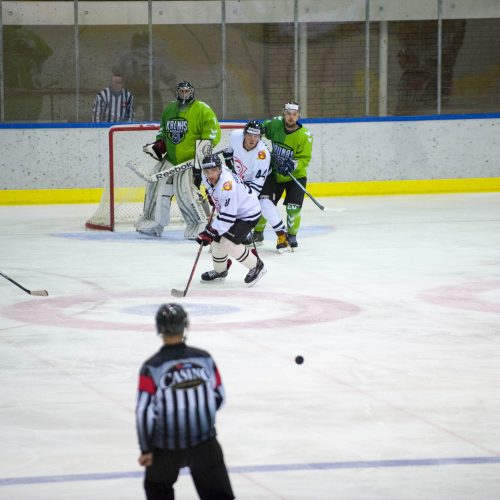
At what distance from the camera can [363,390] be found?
19.5 ft

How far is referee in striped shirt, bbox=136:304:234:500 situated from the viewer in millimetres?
3566

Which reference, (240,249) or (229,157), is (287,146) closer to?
(229,157)

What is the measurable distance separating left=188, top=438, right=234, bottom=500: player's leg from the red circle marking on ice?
3.82 meters

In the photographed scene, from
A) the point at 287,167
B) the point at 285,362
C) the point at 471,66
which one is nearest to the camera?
the point at 285,362

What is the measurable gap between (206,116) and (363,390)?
6184 mm

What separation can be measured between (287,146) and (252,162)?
0.61 metres

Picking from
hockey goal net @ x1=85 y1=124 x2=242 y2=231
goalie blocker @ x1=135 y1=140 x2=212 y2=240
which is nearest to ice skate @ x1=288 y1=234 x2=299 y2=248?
goalie blocker @ x1=135 y1=140 x2=212 y2=240

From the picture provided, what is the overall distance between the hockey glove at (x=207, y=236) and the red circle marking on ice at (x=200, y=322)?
14.4 inches

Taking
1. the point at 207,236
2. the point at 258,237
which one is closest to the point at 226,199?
the point at 207,236

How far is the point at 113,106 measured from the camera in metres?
15.4

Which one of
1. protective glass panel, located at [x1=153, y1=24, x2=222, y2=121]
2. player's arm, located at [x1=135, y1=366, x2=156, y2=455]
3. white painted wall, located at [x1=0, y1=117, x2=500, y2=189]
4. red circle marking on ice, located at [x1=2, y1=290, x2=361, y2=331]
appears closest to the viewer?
player's arm, located at [x1=135, y1=366, x2=156, y2=455]

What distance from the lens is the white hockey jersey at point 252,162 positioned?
10.6 m

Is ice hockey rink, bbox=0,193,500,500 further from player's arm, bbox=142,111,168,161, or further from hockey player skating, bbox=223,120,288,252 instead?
player's arm, bbox=142,111,168,161

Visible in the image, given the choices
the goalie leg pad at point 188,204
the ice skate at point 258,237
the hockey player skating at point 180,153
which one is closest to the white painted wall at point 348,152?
the hockey player skating at point 180,153
